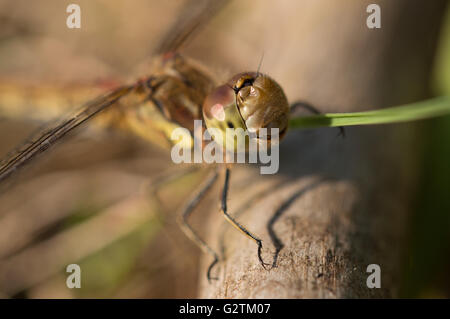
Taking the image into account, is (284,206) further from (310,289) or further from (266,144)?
(310,289)

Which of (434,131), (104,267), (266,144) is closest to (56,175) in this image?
(104,267)

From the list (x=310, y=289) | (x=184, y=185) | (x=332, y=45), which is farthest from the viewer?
(x=184, y=185)

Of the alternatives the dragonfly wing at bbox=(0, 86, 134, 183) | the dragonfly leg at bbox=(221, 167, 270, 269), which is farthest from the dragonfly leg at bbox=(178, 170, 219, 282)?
the dragonfly wing at bbox=(0, 86, 134, 183)

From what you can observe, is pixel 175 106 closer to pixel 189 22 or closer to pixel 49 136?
pixel 189 22

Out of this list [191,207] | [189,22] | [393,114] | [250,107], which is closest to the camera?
[393,114]

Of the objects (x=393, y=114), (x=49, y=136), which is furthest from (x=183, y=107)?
(x=393, y=114)

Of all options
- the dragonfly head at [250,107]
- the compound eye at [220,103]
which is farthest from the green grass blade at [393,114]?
the compound eye at [220,103]
